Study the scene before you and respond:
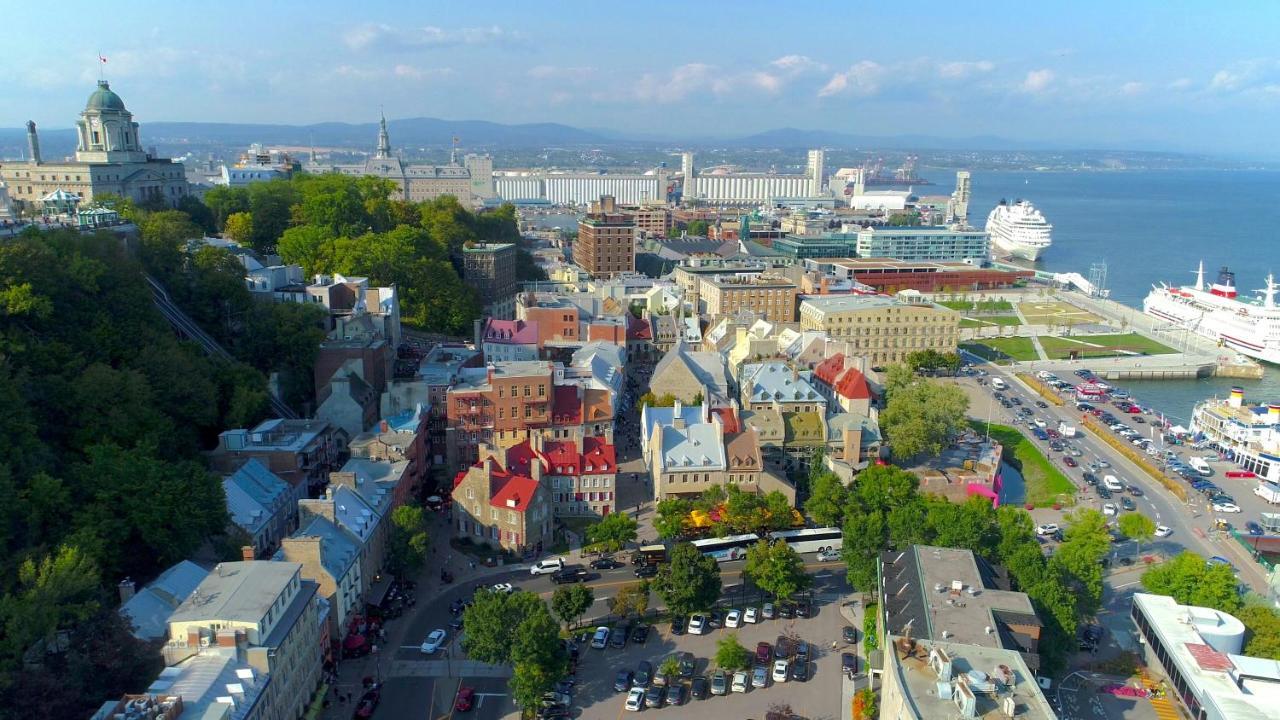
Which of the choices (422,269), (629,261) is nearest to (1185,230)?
(629,261)

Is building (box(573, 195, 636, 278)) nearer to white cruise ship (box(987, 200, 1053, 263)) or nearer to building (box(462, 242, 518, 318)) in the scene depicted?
building (box(462, 242, 518, 318))

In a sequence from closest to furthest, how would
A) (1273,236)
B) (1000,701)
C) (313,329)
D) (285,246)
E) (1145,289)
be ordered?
(1000,701), (313,329), (285,246), (1145,289), (1273,236)

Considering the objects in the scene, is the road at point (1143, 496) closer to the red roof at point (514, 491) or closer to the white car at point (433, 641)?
the red roof at point (514, 491)

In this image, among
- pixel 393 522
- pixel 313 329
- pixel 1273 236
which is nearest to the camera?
pixel 393 522

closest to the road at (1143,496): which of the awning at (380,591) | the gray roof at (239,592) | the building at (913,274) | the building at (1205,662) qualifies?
the building at (1205,662)

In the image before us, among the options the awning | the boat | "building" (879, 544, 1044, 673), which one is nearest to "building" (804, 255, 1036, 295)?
the boat

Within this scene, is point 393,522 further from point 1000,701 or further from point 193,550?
point 1000,701
